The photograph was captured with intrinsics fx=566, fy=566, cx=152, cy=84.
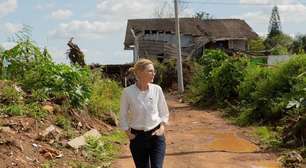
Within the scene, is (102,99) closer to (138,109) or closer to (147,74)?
(138,109)

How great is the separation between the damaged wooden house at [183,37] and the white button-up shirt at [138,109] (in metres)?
Result: 35.8

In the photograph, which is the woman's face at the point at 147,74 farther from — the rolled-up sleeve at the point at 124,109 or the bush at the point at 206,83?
the bush at the point at 206,83

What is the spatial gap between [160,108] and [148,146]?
448mm

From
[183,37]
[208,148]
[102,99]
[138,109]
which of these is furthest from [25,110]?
[183,37]

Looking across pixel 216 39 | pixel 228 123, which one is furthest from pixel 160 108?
pixel 216 39

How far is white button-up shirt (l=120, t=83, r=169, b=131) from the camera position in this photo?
6.01 metres

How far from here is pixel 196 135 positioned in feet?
44.6

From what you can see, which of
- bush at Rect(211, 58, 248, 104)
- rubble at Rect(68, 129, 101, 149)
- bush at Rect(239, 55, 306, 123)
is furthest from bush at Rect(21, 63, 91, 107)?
bush at Rect(211, 58, 248, 104)

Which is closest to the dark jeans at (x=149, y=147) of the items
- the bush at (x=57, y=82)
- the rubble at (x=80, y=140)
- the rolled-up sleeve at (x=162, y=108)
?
the rolled-up sleeve at (x=162, y=108)

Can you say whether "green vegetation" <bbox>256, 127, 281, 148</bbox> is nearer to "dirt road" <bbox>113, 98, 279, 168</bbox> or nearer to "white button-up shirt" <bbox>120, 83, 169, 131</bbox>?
"dirt road" <bbox>113, 98, 279, 168</bbox>

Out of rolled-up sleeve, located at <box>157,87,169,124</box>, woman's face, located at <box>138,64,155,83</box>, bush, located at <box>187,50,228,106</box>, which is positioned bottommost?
bush, located at <box>187,50,228,106</box>

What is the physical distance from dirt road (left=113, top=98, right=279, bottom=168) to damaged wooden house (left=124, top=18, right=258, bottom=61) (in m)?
26.7

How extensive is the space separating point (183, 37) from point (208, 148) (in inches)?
1337

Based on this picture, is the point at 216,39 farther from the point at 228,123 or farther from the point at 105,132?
the point at 105,132
